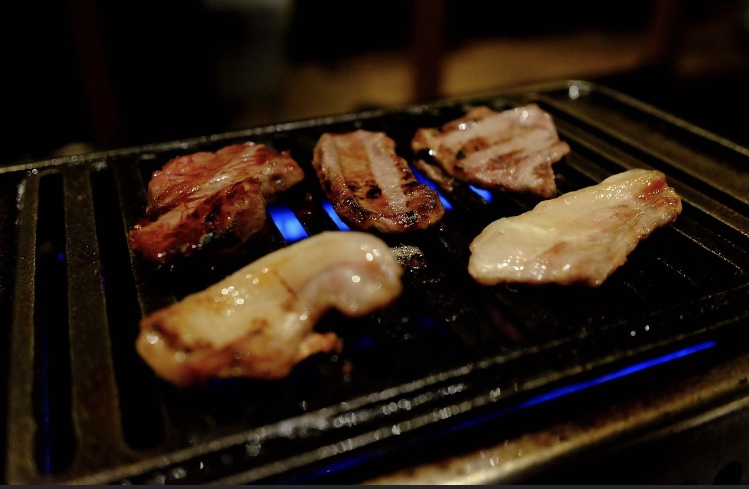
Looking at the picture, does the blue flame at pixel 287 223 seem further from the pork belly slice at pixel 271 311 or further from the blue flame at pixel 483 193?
the blue flame at pixel 483 193

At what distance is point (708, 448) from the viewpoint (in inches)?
69.7

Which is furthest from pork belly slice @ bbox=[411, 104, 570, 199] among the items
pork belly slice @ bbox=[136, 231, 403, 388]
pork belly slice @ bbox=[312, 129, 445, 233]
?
pork belly slice @ bbox=[136, 231, 403, 388]

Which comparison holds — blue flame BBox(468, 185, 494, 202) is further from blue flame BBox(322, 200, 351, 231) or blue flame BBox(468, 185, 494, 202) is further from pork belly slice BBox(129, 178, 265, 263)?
pork belly slice BBox(129, 178, 265, 263)

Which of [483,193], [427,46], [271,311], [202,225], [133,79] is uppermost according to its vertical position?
[202,225]

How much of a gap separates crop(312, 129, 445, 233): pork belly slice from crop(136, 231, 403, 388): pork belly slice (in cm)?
31

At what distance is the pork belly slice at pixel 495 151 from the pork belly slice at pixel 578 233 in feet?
0.79

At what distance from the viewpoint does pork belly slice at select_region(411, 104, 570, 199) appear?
8.35 feet

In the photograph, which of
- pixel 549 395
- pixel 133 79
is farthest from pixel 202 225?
pixel 133 79

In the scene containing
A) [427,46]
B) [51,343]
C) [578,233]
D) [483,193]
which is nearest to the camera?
[51,343]

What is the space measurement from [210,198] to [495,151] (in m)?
1.33

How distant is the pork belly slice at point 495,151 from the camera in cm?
254

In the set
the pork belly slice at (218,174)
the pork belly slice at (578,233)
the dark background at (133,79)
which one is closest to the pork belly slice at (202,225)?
the pork belly slice at (218,174)

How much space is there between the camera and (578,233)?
7.14 feet

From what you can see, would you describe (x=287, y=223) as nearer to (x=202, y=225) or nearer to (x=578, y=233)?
(x=202, y=225)
